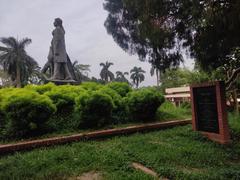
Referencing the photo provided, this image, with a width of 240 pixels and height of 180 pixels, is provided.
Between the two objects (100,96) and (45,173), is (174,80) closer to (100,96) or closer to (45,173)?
(100,96)

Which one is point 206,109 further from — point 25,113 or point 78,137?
point 25,113

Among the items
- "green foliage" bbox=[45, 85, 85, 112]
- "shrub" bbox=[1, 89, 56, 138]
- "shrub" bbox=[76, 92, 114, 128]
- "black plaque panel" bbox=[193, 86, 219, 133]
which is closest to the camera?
"shrub" bbox=[1, 89, 56, 138]

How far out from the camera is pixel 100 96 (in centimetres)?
709

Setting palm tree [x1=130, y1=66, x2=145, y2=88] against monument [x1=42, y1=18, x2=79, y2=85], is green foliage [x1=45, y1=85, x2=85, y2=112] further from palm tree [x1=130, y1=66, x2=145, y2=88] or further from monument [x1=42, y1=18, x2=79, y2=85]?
palm tree [x1=130, y1=66, x2=145, y2=88]

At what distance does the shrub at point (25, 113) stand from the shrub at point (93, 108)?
36.8 inches

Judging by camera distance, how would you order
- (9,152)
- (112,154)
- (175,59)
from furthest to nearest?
1. (175,59)
2. (9,152)
3. (112,154)

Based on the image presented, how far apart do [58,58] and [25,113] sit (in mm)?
6983

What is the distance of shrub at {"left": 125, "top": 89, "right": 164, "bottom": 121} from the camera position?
7.91m

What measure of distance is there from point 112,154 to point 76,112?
2824 mm

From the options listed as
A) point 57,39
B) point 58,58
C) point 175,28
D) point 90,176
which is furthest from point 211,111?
point 57,39

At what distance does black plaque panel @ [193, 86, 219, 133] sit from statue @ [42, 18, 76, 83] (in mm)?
7043

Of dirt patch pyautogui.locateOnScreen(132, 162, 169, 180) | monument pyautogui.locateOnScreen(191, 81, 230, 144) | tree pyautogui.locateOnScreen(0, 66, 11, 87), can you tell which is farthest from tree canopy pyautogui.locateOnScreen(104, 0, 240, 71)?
tree pyautogui.locateOnScreen(0, 66, 11, 87)

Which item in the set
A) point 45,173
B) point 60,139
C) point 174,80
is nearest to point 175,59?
point 60,139

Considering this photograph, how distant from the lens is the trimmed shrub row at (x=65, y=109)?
6.23 m
